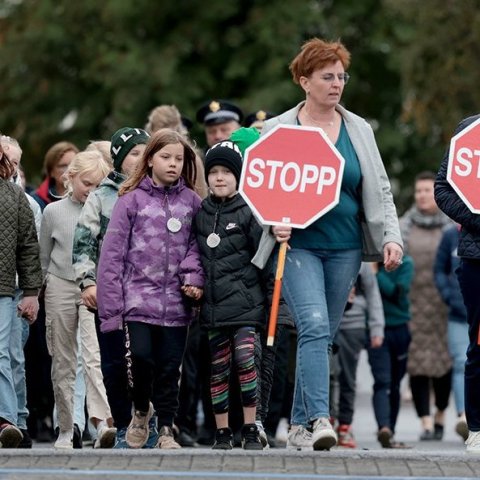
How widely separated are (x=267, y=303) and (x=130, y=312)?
2.95 feet

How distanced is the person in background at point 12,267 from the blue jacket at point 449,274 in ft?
Answer: 18.8

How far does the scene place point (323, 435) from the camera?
1084 cm

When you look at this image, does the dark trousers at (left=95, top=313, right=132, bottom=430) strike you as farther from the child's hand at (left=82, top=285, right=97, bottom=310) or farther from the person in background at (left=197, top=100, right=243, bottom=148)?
the person in background at (left=197, top=100, right=243, bottom=148)

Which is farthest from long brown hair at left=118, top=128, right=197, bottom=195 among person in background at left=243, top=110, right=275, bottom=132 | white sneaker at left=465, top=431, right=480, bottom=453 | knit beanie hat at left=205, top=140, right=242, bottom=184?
person in background at left=243, top=110, right=275, bottom=132

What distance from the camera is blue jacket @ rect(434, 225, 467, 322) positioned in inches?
680

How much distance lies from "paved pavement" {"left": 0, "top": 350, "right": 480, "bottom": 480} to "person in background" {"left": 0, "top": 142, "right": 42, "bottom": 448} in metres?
1.59

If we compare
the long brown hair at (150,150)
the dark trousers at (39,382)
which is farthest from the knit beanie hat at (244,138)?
the dark trousers at (39,382)

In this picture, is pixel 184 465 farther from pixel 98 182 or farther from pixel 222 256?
pixel 98 182

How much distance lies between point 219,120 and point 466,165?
393cm

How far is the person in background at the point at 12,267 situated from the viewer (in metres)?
12.1

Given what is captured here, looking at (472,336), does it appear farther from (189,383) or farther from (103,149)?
(189,383)

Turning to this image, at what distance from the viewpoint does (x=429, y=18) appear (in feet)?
106

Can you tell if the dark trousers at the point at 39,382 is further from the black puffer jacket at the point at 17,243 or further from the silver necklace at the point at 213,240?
the silver necklace at the point at 213,240

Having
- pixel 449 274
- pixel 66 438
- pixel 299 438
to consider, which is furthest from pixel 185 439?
pixel 299 438
